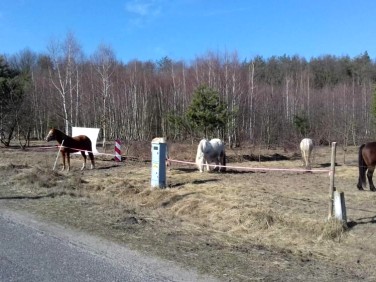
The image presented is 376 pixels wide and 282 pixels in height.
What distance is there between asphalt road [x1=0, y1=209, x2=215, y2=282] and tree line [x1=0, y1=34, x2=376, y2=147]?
19.8m

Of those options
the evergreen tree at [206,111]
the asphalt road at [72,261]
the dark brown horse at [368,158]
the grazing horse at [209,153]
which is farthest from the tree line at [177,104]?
the asphalt road at [72,261]

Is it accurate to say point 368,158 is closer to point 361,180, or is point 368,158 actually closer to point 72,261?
point 361,180

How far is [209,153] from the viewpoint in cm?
1878

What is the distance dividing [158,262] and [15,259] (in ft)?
6.37

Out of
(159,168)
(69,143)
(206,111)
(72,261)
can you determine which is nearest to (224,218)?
(159,168)

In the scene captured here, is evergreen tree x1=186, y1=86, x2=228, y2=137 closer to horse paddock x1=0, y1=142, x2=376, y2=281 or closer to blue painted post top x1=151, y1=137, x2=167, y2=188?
horse paddock x1=0, y1=142, x2=376, y2=281

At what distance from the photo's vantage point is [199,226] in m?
9.12

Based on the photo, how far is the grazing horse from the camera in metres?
18.3

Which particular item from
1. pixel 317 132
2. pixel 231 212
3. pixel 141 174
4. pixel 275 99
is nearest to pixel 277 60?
pixel 275 99

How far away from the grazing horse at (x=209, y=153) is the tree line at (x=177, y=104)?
7337 mm

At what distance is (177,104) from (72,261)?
47.2 metres

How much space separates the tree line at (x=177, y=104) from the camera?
35000 millimetres

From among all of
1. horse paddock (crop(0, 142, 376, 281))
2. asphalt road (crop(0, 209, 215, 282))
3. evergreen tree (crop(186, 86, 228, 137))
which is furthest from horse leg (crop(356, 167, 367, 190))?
evergreen tree (crop(186, 86, 228, 137))

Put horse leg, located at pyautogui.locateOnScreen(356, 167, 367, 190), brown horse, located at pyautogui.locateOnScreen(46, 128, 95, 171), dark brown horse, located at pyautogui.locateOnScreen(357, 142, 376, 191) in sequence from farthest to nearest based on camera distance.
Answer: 1. brown horse, located at pyautogui.locateOnScreen(46, 128, 95, 171)
2. dark brown horse, located at pyautogui.locateOnScreen(357, 142, 376, 191)
3. horse leg, located at pyautogui.locateOnScreen(356, 167, 367, 190)
